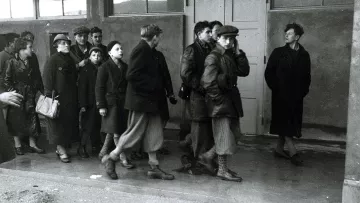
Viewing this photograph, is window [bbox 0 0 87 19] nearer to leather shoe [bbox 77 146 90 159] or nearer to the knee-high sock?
leather shoe [bbox 77 146 90 159]

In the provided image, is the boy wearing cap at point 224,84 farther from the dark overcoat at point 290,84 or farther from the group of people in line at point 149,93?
the dark overcoat at point 290,84

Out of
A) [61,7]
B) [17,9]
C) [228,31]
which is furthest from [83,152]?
[17,9]

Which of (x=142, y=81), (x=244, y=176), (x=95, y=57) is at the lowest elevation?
(x=244, y=176)

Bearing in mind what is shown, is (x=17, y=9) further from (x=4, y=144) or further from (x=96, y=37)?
(x=4, y=144)

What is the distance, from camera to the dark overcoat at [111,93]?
17.6 feet

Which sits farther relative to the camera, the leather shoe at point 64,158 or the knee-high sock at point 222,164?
the leather shoe at point 64,158

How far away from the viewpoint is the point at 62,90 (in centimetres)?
581

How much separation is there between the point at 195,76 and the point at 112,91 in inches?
46.7

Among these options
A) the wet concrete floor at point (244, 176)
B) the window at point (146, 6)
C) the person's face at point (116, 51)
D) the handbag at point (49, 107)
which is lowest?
the wet concrete floor at point (244, 176)

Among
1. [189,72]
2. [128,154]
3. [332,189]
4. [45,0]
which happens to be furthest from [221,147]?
[45,0]

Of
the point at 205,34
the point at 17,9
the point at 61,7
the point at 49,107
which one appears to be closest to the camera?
the point at 205,34

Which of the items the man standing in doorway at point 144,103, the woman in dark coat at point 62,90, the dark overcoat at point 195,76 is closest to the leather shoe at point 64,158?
the woman in dark coat at point 62,90

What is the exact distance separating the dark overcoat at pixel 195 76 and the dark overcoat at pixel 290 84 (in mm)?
1169

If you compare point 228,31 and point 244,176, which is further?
point 244,176
